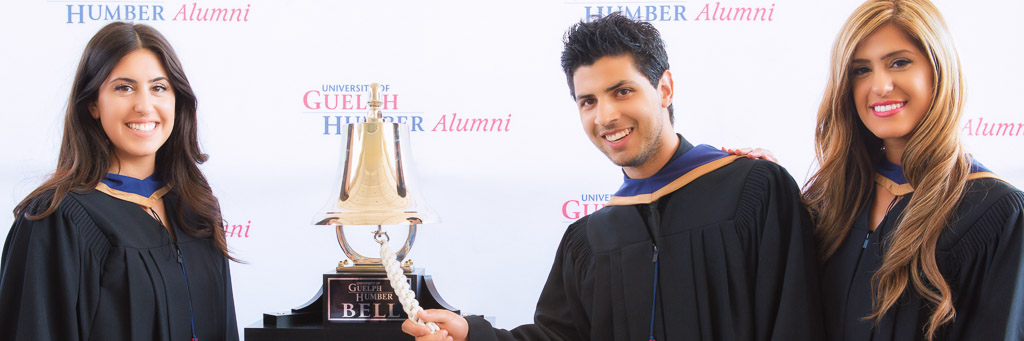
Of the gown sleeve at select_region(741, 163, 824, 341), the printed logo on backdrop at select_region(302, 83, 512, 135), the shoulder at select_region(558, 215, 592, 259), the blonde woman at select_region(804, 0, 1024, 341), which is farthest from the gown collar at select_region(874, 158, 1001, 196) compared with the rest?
the printed logo on backdrop at select_region(302, 83, 512, 135)

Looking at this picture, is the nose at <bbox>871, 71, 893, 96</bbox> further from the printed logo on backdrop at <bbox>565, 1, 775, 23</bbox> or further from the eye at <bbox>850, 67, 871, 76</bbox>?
the printed logo on backdrop at <bbox>565, 1, 775, 23</bbox>

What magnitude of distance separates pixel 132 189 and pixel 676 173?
1.65 m

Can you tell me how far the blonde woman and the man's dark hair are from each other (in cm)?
50

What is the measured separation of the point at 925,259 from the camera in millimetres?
1688

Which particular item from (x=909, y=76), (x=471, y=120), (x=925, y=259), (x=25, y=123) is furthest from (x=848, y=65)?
(x=25, y=123)

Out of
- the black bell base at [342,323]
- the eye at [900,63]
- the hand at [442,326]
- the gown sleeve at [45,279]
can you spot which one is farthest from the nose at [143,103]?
the eye at [900,63]

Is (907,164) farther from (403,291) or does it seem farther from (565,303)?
(403,291)

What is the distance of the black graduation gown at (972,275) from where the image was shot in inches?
63.5

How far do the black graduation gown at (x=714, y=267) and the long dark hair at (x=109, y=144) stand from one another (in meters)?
0.98

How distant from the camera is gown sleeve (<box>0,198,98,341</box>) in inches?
74.4

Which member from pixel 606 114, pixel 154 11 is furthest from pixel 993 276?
pixel 154 11

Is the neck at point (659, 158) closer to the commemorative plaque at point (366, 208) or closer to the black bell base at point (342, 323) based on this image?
the commemorative plaque at point (366, 208)

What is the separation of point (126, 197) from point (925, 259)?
219cm

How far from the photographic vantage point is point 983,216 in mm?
1665
